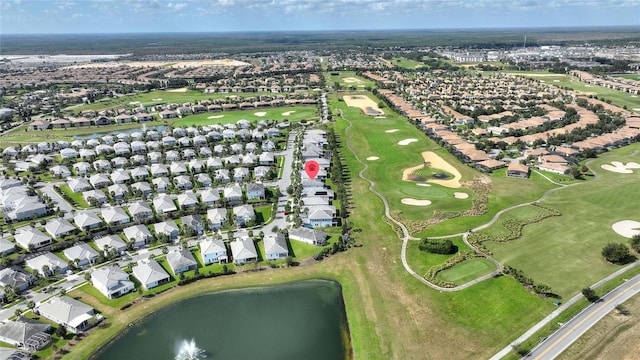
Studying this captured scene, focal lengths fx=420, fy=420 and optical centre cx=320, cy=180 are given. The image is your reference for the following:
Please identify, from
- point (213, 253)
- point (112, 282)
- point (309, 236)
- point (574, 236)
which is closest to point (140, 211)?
point (213, 253)

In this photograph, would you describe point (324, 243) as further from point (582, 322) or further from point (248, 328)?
point (582, 322)

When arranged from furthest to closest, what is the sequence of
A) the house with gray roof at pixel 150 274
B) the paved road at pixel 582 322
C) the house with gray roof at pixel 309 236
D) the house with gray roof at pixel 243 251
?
the house with gray roof at pixel 309 236 < the house with gray roof at pixel 243 251 < the house with gray roof at pixel 150 274 < the paved road at pixel 582 322

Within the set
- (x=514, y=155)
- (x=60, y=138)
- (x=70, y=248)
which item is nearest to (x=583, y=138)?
(x=514, y=155)

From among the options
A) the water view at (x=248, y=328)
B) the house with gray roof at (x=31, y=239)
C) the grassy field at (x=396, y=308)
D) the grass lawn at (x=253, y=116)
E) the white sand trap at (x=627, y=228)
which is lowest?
the water view at (x=248, y=328)

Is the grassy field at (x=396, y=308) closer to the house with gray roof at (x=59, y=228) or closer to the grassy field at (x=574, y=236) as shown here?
the grassy field at (x=574, y=236)

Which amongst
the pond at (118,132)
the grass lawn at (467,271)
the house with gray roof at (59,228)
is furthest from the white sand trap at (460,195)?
→ the pond at (118,132)
